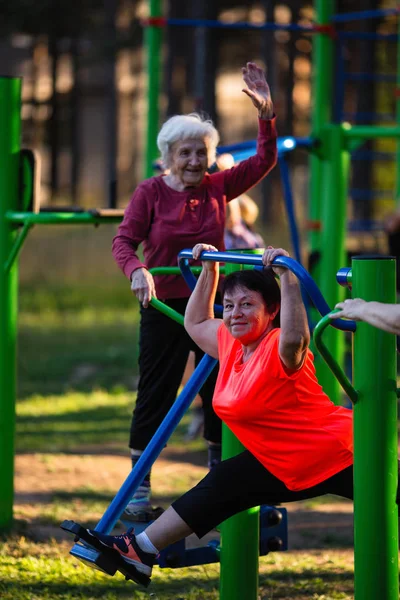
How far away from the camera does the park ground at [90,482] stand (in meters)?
4.05

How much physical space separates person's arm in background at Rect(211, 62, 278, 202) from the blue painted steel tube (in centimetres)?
88

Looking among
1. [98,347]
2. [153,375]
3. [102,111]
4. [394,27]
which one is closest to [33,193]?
Result: [153,375]

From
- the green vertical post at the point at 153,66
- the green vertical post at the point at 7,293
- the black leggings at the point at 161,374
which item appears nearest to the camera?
the black leggings at the point at 161,374

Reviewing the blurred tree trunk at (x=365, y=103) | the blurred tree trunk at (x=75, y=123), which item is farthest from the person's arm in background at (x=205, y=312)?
the blurred tree trunk at (x=75, y=123)

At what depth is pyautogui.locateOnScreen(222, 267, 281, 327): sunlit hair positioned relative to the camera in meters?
3.03

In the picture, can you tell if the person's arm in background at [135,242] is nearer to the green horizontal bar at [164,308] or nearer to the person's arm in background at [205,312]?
the green horizontal bar at [164,308]

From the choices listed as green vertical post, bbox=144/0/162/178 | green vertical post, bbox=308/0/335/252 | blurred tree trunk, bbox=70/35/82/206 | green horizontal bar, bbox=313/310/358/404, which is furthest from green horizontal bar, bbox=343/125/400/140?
blurred tree trunk, bbox=70/35/82/206

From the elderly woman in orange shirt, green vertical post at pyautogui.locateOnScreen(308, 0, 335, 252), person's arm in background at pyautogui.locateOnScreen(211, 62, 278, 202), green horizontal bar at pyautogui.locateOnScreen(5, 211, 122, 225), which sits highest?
green vertical post at pyautogui.locateOnScreen(308, 0, 335, 252)

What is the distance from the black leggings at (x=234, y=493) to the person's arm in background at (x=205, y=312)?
1.27 feet

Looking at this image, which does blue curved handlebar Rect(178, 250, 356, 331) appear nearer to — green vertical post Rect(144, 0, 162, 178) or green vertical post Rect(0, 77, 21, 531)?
green vertical post Rect(0, 77, 21, 531)

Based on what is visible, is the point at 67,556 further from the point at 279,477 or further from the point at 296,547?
the point at 279,477

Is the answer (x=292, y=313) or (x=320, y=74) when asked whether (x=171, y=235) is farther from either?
(x=320, y=74)

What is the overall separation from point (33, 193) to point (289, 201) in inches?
74.9

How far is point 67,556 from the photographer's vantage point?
14.4 feet
